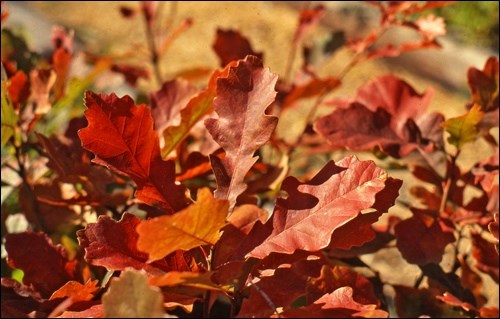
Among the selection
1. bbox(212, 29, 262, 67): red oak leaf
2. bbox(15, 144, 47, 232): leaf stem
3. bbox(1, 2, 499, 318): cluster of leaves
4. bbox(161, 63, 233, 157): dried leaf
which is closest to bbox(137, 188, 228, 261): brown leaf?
bbox(1, 2, 499, 318): cluster of leaves

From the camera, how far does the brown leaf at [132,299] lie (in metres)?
0.66

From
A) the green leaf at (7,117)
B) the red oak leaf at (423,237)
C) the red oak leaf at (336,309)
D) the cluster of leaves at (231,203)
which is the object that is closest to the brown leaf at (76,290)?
the cluster of leaves at (231,203)

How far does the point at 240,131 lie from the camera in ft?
2.97

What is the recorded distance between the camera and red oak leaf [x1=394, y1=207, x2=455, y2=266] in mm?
1155

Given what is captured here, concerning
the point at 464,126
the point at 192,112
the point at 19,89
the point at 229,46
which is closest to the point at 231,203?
the point at 192,112

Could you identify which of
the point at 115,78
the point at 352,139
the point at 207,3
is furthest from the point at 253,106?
the point at 207,3

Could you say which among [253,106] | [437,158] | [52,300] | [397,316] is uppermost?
[253,106]

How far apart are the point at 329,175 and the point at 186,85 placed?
445 mm

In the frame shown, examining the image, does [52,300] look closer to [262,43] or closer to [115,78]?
[115,78]

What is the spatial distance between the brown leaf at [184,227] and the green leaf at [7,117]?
50 centimetres

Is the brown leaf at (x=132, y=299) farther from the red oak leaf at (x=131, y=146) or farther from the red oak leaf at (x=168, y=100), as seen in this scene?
the red oak leaf at (x=168, y=100)

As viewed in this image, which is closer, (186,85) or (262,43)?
(186,85)

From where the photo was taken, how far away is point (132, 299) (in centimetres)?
67

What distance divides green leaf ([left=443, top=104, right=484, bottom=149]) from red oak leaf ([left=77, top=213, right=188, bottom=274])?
1.76 ft
